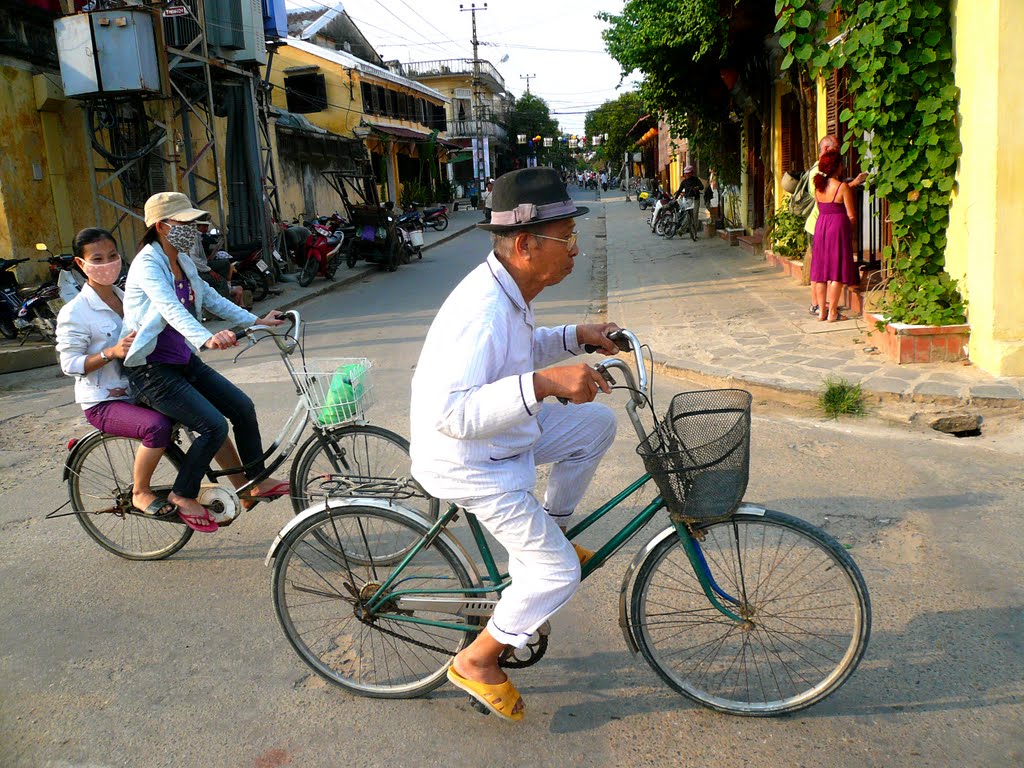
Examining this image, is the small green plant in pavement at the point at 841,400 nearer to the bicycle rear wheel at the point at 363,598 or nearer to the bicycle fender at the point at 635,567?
the bicycle fender at the point at 635,567

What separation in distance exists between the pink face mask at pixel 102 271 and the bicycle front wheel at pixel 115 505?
0.73 metres

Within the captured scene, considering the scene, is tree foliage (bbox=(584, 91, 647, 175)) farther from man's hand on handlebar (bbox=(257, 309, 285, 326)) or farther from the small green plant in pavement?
man's hand on handlebar (bbox=(257, 309, 285, 326))

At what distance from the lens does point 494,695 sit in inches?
107

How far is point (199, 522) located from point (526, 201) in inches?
98.1

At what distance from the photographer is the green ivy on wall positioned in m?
6.50

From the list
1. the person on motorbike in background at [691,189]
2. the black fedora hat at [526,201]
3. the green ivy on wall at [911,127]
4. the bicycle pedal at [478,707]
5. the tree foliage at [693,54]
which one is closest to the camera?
the black fedora hat at [526,201]

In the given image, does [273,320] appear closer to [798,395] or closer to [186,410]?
[186,410]

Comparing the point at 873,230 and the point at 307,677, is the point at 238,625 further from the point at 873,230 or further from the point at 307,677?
the point at 873,230

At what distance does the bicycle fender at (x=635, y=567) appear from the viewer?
2.67 meters

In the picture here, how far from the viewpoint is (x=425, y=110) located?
1841 inches

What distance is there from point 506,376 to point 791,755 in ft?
4.70

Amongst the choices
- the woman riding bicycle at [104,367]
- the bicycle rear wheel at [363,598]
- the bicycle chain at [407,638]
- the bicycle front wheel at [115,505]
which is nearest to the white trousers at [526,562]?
the bicycle rear wheel at [363,598]

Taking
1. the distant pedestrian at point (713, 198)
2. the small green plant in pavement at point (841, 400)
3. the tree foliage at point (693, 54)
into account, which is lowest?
the small green plant in pavement at point (841, 400)

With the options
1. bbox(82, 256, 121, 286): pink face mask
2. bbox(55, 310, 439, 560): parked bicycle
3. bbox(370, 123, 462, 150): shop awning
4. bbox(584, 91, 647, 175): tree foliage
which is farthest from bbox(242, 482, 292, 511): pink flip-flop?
bbox(584, 91, 647, 175): tree foliage
